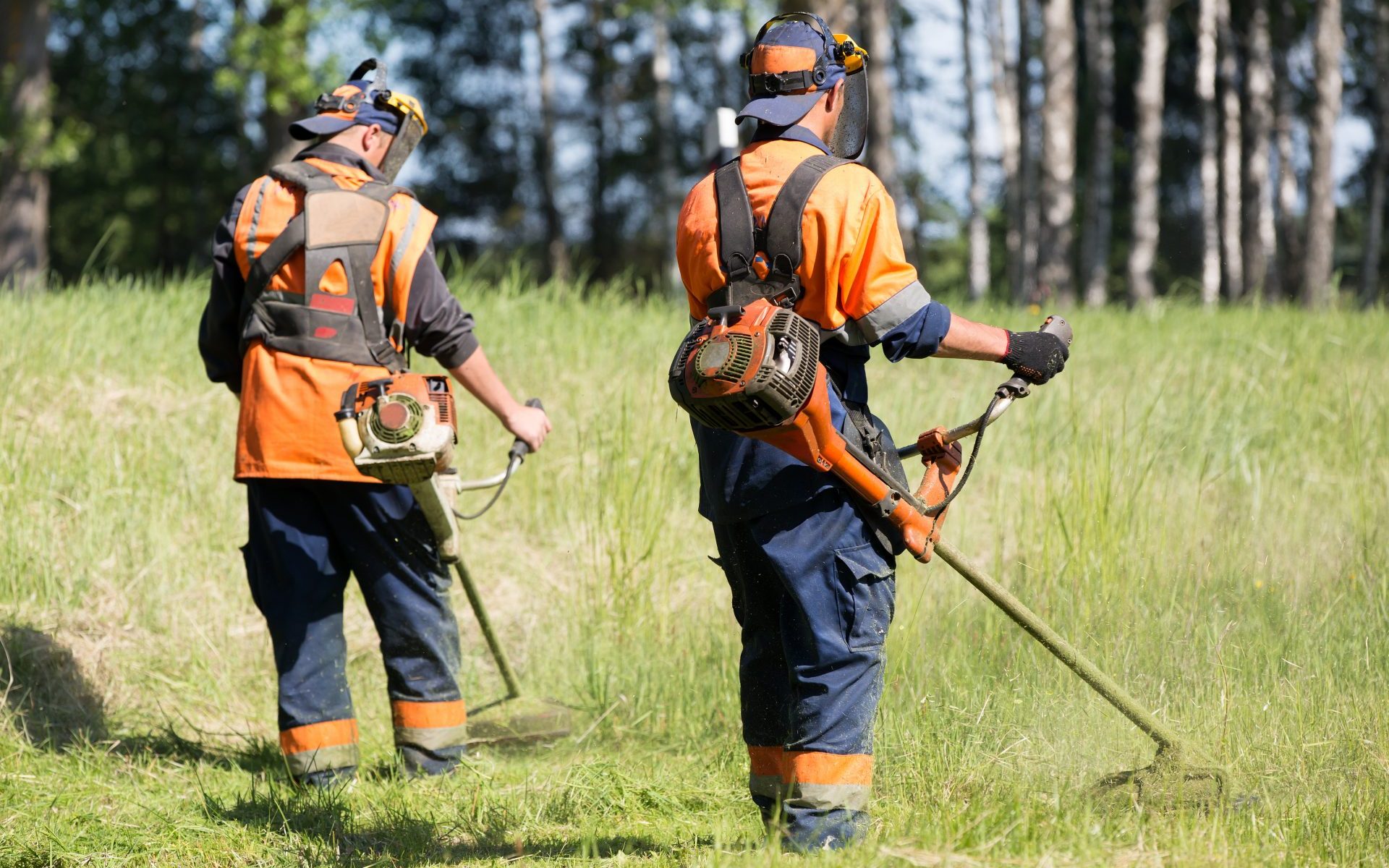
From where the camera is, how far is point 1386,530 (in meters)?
5.22

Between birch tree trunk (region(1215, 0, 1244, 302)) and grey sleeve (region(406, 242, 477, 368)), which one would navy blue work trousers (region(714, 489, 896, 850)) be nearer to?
grey sleeve (region(406, 242, 477, 368))

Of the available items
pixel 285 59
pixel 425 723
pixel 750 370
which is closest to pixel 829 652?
pixel 750 370

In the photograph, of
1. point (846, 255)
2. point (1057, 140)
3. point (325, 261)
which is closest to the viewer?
point (846, 255)

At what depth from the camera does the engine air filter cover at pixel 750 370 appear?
2.73 metres

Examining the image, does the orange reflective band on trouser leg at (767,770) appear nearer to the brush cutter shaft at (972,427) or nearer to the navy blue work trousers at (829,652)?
the navy blue work trousers at (829,652)

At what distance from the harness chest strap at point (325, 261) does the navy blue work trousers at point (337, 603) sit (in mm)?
452

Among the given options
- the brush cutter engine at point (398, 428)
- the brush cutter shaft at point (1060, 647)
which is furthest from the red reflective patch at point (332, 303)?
the brush cutter shaft at point (1060, 647)

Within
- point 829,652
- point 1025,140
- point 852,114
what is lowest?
point 829,652

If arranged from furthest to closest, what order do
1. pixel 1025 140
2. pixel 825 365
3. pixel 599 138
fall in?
pixel 599 138 → pixel 1025 140 → pixel 825 365

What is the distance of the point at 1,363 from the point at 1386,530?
259 inches

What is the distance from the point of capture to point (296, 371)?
4.00 m

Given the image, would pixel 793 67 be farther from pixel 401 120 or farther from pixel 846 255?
pixel 401 120

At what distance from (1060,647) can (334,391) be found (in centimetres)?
230

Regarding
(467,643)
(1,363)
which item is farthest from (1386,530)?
(1,363)
